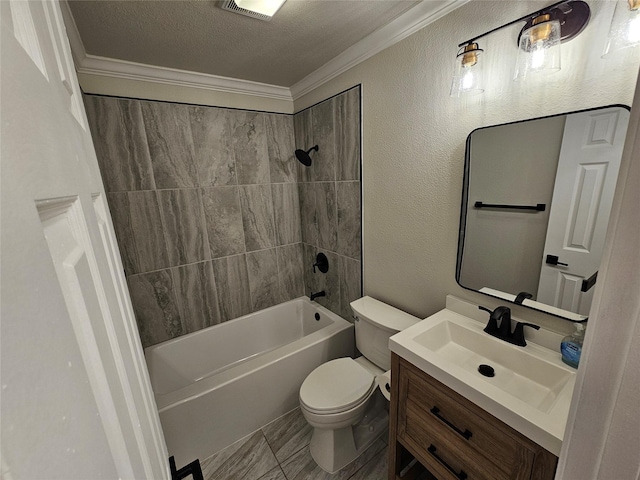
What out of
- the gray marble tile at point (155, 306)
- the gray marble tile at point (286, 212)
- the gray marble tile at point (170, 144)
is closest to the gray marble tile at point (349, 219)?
the gray marble tile at point (286, 212)

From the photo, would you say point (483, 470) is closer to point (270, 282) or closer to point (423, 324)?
point (423, 324)

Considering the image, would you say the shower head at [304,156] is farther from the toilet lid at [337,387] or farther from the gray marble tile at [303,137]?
the toilet lid at [337,387]

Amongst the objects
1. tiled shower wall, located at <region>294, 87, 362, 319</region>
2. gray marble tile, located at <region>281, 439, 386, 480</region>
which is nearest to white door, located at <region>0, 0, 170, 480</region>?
gray marble tile, located at <region>281, 439, 386, 480</region>

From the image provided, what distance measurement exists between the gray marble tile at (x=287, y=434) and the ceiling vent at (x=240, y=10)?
2.37 meters

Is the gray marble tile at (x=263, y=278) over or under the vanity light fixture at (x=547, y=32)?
under

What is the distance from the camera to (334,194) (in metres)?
2.05

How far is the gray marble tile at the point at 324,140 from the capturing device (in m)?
1.95

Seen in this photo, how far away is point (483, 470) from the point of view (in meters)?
0.95

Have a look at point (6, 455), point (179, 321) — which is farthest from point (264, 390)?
point (6, 455)

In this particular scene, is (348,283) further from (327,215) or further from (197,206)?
(197,206)

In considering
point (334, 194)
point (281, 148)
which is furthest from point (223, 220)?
point (334, 194)

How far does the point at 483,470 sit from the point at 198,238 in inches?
82.1

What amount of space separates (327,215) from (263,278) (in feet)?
2.79

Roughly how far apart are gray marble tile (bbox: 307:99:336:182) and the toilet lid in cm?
132
